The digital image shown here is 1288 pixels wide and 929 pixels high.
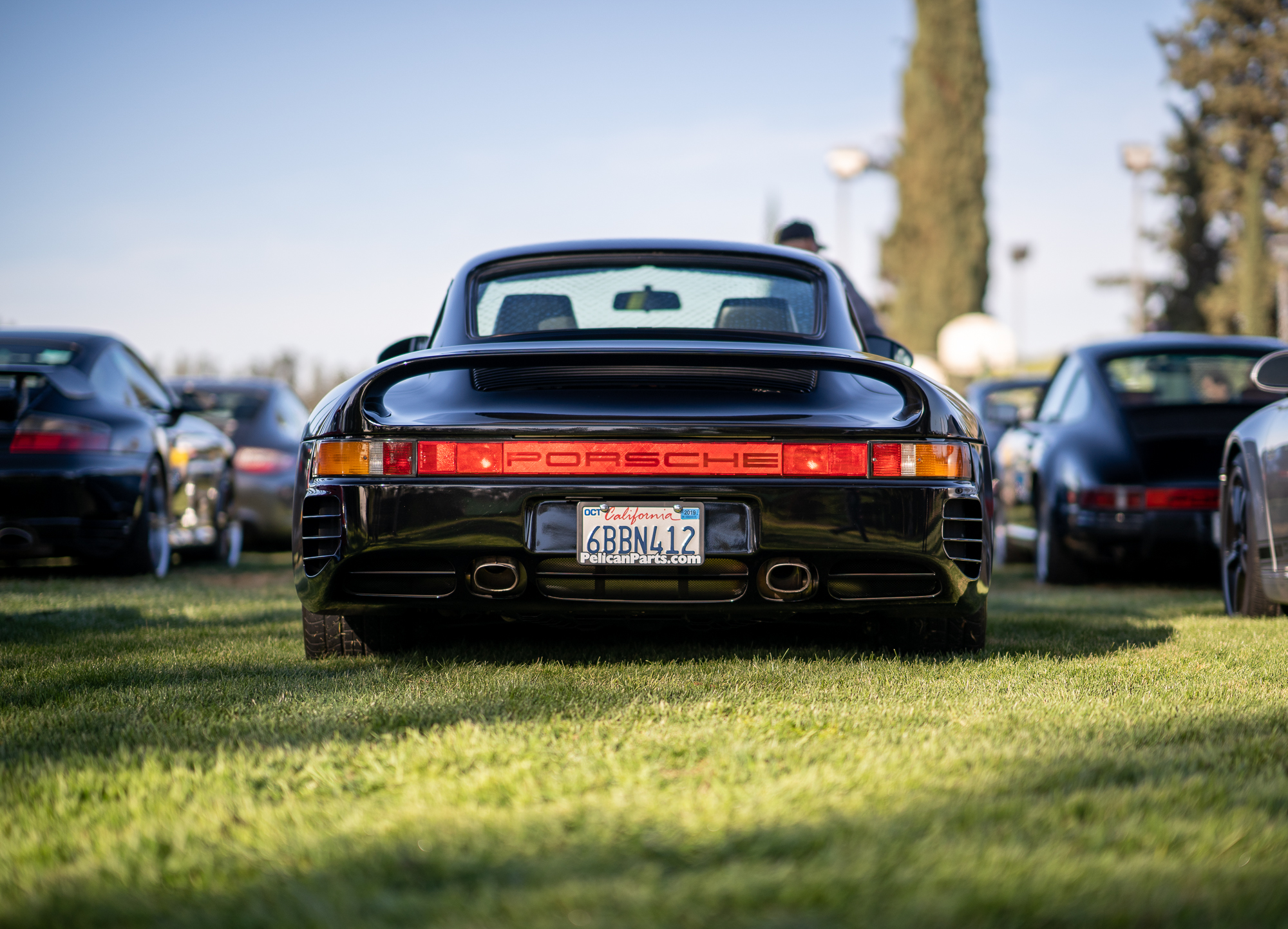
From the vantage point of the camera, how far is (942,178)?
38.5m

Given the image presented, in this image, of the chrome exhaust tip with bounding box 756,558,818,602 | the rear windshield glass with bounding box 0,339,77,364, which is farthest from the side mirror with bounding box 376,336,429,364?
the rear windshield glass with bounding box 0,339,77,364

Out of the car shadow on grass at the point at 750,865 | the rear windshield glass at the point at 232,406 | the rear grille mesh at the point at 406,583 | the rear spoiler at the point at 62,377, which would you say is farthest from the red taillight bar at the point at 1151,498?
the rear windshield glass at the point at 232,406

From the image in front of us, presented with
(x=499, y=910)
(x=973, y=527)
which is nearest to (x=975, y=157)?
(x=973, y=527)

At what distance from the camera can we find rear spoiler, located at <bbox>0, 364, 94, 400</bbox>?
7.35 metres

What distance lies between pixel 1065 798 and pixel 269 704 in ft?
6.36

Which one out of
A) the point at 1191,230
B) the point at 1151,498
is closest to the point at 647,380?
the point at 1151,498

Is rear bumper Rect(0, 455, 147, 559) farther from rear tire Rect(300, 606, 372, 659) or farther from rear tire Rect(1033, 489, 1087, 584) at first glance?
rear tire Rect(1033, 489, 1087, 584)

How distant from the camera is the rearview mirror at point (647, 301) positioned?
191 inches

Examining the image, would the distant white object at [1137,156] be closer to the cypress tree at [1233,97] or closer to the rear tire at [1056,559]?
the cypress tree at [1233,97]

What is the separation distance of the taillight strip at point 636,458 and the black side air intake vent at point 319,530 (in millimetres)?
149

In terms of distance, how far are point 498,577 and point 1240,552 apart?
3467 mm

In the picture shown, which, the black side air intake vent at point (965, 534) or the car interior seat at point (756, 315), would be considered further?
the car interior seat at point (756, 315)

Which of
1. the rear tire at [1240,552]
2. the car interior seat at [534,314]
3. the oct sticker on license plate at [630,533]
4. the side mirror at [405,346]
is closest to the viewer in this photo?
the oct sticker on license plate at [630,533]

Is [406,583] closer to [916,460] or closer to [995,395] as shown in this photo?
[916,460]
